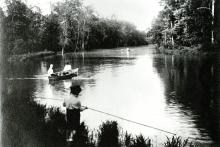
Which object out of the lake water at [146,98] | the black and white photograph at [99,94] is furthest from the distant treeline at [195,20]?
the lake water at [146,98]

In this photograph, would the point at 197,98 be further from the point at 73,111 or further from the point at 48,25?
the point at 48,25

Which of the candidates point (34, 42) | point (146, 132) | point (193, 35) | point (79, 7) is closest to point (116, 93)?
point (146, 132)

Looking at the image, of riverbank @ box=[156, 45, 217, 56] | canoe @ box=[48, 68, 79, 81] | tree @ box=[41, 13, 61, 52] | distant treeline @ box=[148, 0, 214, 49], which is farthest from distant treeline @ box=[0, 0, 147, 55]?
distant treeline @ box=[148, 0, 214, 49]

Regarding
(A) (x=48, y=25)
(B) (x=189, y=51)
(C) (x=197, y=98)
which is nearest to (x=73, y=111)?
(C) (x=197, y=98)

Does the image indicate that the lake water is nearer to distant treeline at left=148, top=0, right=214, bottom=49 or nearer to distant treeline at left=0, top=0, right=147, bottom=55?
distant treeline at left=0, top=0, right=147, bottom=55

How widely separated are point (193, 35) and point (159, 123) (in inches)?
1563

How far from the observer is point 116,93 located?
75.7 feet

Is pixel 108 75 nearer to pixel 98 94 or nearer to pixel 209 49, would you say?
pixel 98 94

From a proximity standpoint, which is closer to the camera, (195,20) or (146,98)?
(146,98)

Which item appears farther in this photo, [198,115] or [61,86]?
[61,86]

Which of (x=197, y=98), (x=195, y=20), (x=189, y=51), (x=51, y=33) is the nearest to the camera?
(x=197, y=98)

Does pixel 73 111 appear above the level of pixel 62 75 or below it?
above

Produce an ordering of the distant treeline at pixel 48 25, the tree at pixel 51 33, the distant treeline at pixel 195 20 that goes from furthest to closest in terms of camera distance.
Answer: the distant treeline at pixel 195 20, the tree at pixel 51 33, the distant treeline at pixel 48 25

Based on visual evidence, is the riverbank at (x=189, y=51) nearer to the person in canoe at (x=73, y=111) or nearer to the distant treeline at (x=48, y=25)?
Answer: the distant treeline at (x=48, y=25)
